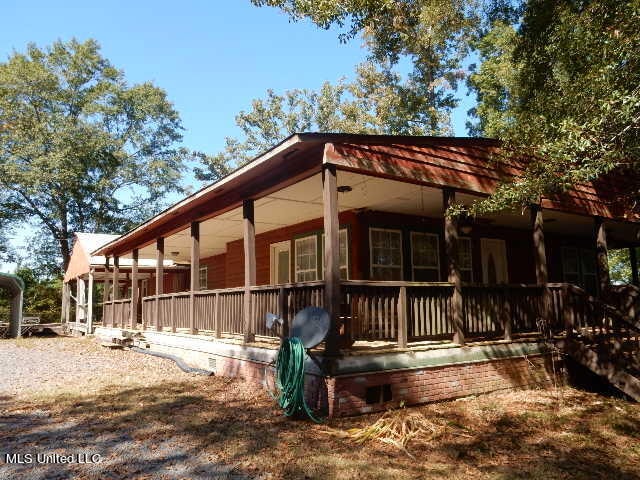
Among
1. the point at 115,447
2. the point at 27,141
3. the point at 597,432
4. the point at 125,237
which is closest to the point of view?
the point at 115,447

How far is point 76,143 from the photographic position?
33125mm

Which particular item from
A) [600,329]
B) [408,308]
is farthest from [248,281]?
[600,329]

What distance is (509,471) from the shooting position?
4375 millimetres

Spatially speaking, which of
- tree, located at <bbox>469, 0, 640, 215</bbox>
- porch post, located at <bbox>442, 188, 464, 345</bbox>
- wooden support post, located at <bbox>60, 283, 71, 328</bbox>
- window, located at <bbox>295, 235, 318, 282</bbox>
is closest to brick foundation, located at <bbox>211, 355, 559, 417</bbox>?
porch post, located at <bbox>442, 188, 464, 345</bbox>

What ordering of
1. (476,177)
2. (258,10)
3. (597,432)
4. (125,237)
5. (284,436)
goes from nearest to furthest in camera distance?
(284,436) < (597,432) < (476,177) < (258,10) < (125,237)

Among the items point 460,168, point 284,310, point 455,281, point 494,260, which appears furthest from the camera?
point 494,260

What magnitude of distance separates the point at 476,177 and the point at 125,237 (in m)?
10.6

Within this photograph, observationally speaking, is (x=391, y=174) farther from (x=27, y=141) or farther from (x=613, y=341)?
(x=27, y=141)

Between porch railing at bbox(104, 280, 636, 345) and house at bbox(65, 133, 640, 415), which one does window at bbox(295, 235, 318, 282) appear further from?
porch railing at bbox(104, 280, 636, 345)

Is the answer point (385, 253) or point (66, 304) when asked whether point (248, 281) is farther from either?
point (66, 304)

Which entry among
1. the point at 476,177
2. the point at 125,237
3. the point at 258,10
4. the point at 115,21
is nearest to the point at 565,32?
the point at 476,177

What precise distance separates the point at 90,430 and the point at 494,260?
35.3 feet

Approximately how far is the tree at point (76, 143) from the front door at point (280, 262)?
79.1ft

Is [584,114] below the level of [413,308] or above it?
above
